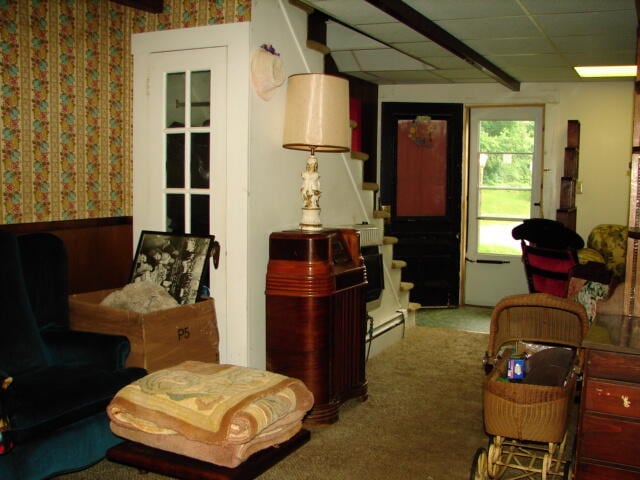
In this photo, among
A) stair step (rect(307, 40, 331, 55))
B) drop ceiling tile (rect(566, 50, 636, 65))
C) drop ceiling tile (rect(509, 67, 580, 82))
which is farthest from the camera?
drop ceiling tile (rect(509, 67, 580, 82))

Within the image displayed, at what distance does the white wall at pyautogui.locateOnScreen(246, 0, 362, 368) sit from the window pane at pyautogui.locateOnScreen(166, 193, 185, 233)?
0.48 metres

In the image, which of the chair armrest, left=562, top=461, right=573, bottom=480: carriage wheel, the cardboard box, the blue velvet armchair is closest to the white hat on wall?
the cardboard box

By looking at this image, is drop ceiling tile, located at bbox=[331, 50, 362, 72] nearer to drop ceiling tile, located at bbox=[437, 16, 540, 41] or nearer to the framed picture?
drop ceiling tile, located at bbox=[437, 16, 540, 41]

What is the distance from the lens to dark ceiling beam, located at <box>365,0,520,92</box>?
3.63 meters

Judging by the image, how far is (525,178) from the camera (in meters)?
6.58

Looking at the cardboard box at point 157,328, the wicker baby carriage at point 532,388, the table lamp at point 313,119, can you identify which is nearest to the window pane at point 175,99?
the table lamp at point 313,119

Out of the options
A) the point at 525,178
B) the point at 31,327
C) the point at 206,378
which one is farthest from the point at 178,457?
the point at 525,178

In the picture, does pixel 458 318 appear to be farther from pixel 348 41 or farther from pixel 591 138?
pixel 348 41

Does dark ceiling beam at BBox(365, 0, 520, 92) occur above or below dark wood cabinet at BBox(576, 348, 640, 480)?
above

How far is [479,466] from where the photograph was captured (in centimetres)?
264

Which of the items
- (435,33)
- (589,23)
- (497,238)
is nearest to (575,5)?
(589,23)

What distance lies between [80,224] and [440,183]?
393cm

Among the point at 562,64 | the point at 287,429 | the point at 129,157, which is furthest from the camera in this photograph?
the point at 562,64

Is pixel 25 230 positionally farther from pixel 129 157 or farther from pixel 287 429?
pixel 287 429
